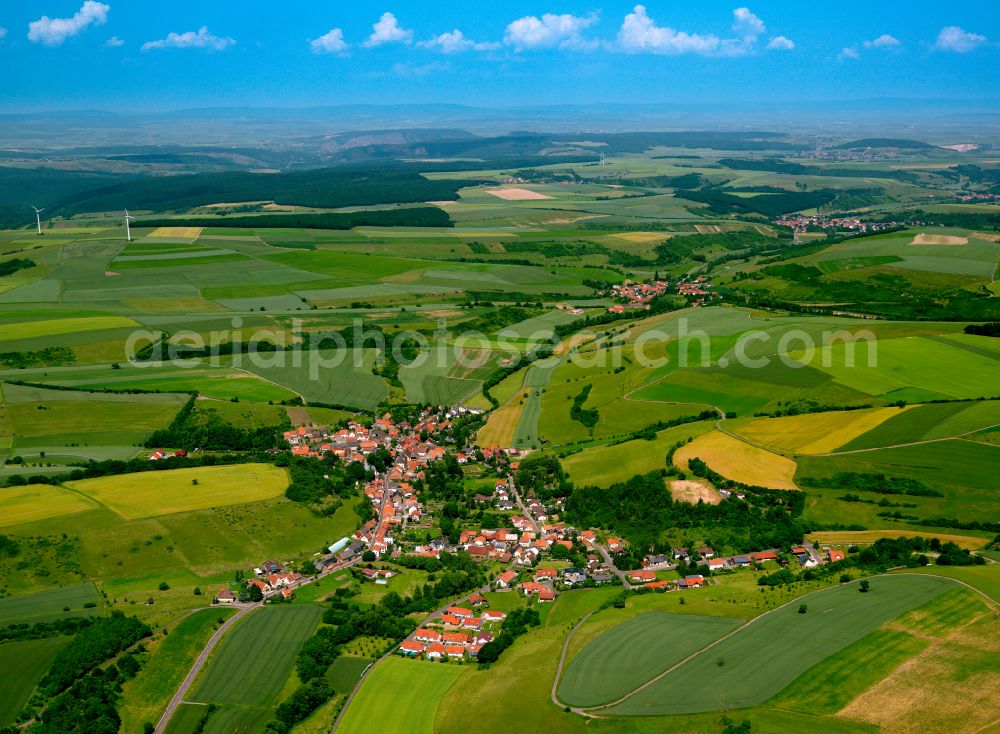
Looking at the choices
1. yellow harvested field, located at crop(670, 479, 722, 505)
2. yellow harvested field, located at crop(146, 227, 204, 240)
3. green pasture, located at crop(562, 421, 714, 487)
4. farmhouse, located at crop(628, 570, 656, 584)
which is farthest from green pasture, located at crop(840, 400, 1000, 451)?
yellow harvested field, located at crop(146, 227, 204, 240)

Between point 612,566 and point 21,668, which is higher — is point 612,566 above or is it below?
below

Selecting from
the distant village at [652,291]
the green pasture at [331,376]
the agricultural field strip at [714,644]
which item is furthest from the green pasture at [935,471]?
the distant village at [652,291]

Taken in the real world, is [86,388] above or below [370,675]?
above

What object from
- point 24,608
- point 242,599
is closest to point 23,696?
point 24,608

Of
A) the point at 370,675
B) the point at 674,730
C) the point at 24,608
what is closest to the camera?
the point at 674,730

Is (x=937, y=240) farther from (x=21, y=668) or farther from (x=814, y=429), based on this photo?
(x=21, y=668)

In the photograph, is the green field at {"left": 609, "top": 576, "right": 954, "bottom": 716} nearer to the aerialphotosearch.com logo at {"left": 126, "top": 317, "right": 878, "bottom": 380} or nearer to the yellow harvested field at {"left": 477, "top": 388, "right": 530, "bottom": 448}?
the yellow harvested field at {"left": 477, "top": 388, "right": 530, "bottom": 448}

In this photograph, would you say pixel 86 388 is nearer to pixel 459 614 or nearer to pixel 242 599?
pixel 242 599

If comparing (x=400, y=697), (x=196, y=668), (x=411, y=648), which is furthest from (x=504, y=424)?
(x=196, y=668)
